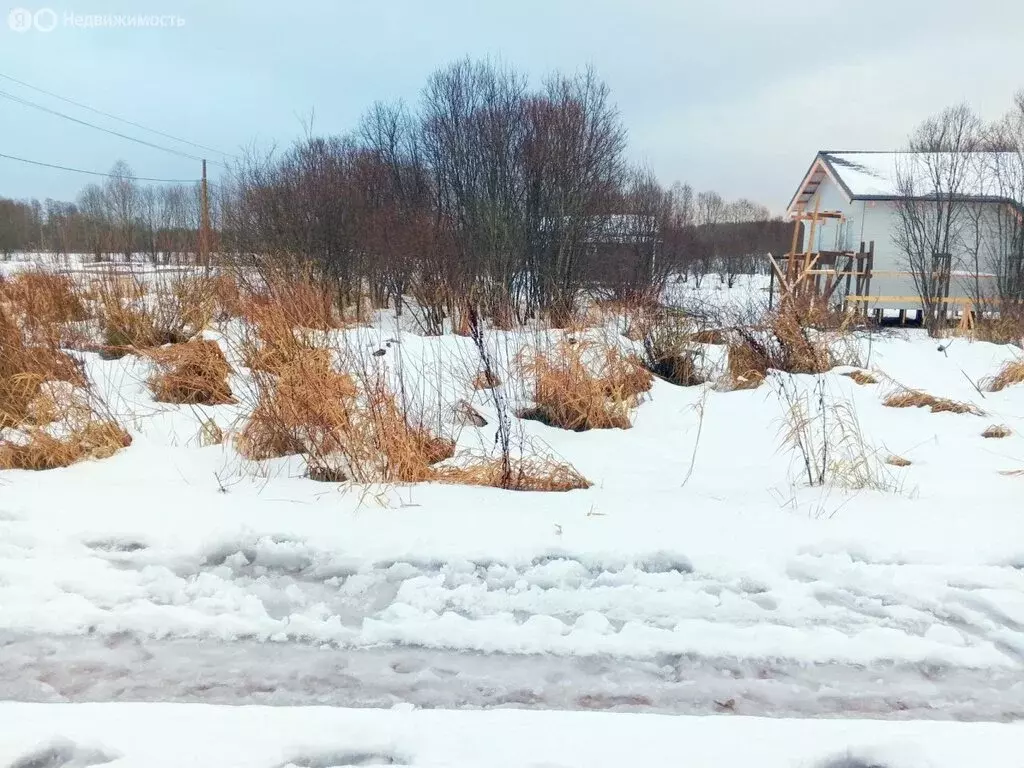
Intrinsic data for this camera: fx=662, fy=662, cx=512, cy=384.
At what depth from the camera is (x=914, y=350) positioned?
9203mm

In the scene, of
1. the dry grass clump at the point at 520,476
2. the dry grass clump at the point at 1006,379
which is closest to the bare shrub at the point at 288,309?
the dry grass clump at the point at 520,476

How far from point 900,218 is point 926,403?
17021 millimetres

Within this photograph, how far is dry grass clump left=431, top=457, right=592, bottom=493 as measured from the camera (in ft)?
14.0

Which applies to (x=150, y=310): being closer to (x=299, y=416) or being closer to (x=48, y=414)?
(x=48, y=414)

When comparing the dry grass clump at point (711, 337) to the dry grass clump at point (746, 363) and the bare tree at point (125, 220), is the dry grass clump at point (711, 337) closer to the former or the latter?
the dry grass clump at point (746, 363)

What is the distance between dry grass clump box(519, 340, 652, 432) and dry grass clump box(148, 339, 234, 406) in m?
2.72

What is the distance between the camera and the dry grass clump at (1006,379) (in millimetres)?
7176

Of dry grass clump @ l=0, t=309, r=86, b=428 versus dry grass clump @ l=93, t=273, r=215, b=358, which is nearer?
dry grass clump @ l=0, t=309, r=86, b=428

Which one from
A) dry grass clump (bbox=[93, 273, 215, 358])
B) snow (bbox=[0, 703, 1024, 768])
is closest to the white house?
dry grass clump (bbox=[93, 273, 215, 358])

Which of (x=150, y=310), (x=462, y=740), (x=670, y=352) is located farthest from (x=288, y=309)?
(x=462, y=740)

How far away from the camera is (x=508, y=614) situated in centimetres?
278

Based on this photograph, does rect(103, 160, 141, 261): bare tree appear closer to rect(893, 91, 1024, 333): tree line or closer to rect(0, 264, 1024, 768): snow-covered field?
rect(0, 264, 1024, 768): snow-covered field

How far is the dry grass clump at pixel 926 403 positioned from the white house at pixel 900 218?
32.5ft

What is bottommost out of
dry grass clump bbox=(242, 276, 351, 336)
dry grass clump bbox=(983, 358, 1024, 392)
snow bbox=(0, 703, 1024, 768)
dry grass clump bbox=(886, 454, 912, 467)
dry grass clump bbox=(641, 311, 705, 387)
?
snow bbox=(0, 703, 1024, 768)
